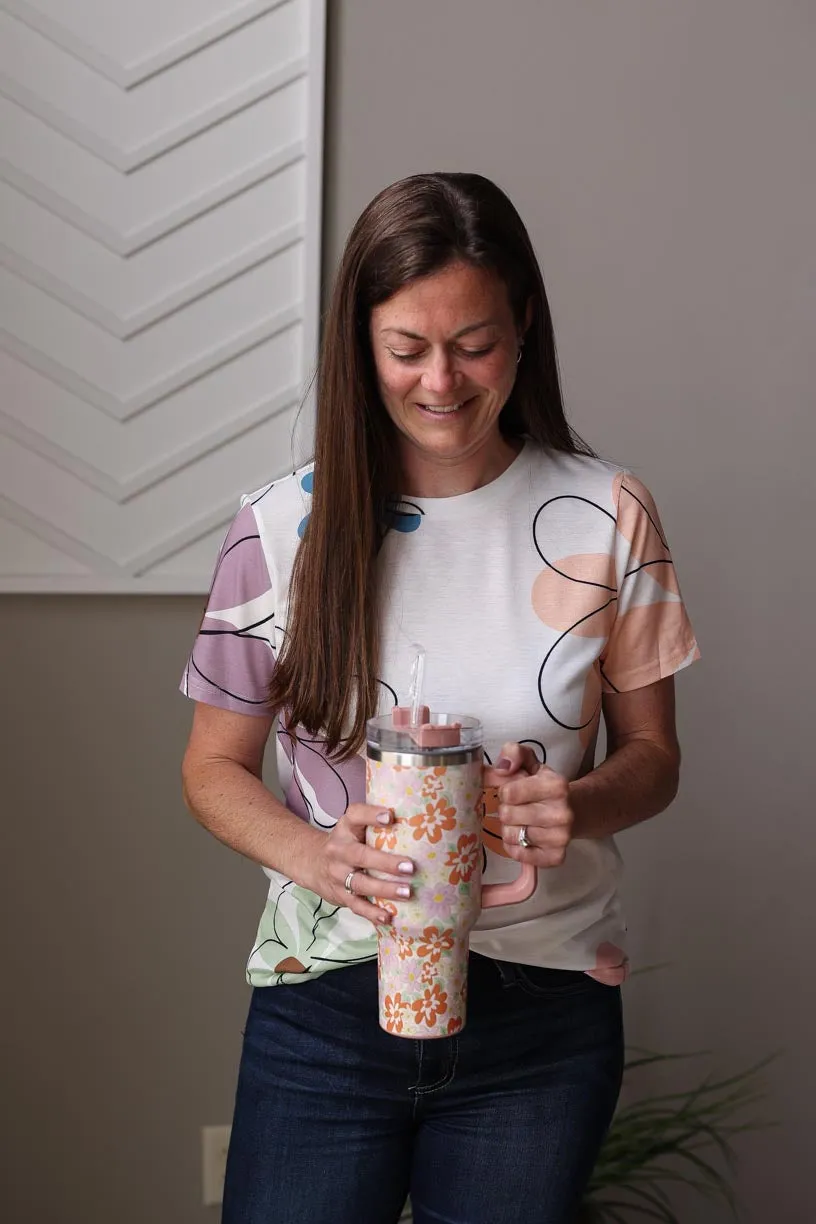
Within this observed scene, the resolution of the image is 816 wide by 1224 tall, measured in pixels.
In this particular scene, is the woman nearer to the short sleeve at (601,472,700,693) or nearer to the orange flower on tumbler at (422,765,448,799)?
the short sleeve at (601,472,700,693)

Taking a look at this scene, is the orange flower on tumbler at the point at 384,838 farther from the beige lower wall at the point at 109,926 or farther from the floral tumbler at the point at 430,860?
the beige lower wall at the point at 109,926

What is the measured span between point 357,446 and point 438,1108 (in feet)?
1.91

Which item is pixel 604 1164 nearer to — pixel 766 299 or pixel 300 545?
pixel 300 545

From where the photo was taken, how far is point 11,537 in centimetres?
180

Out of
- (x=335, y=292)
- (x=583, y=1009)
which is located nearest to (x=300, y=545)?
(x=335, y=292)

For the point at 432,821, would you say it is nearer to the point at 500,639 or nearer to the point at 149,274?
A: the point at 500,639

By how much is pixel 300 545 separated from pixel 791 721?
3.80 ft

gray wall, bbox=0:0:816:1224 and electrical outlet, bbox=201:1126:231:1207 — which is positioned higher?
gray wall, bbox=0:0:816:1224

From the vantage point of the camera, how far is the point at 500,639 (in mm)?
1104

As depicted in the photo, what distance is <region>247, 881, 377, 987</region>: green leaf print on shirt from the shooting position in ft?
3.66

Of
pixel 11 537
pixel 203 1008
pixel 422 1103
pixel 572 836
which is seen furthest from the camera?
pixel 203 1008

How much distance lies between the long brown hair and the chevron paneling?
2.11 ft

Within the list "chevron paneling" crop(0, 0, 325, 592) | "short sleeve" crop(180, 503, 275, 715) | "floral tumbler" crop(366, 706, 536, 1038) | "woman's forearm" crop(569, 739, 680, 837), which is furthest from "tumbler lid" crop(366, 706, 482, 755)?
"chevron paneling" crop(0, 0, 325, 592)

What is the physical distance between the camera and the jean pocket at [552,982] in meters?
1.11
